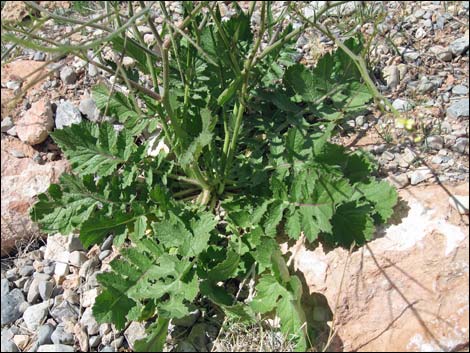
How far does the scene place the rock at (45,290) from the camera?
2.81m

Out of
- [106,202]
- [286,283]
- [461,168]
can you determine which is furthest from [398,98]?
[106,202]

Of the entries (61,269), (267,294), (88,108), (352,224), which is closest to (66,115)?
(88,108)

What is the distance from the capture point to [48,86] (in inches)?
138

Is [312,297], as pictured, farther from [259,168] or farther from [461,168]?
[461,168]

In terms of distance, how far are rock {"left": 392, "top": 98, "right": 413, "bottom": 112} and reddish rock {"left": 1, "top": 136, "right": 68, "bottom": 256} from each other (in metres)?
1.65

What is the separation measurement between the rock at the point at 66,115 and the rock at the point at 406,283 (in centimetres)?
151

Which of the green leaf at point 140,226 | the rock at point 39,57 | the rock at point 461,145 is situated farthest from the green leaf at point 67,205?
the rock at point 461,145

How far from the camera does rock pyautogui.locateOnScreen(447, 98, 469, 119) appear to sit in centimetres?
284

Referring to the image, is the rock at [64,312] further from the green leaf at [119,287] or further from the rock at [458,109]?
the rock at [458,109]

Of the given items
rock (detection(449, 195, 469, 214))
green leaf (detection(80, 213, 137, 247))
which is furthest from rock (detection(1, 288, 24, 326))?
rock (detection(449, 195, 469, 214))

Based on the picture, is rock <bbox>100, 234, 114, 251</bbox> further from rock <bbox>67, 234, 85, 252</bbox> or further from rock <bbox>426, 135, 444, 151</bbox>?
rock <bbox>426, 135, 444, 151</bbox>

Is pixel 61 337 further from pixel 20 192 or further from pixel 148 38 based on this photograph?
pixel 148 38

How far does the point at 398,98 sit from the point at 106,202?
148cm

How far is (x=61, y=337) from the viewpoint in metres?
2.64
